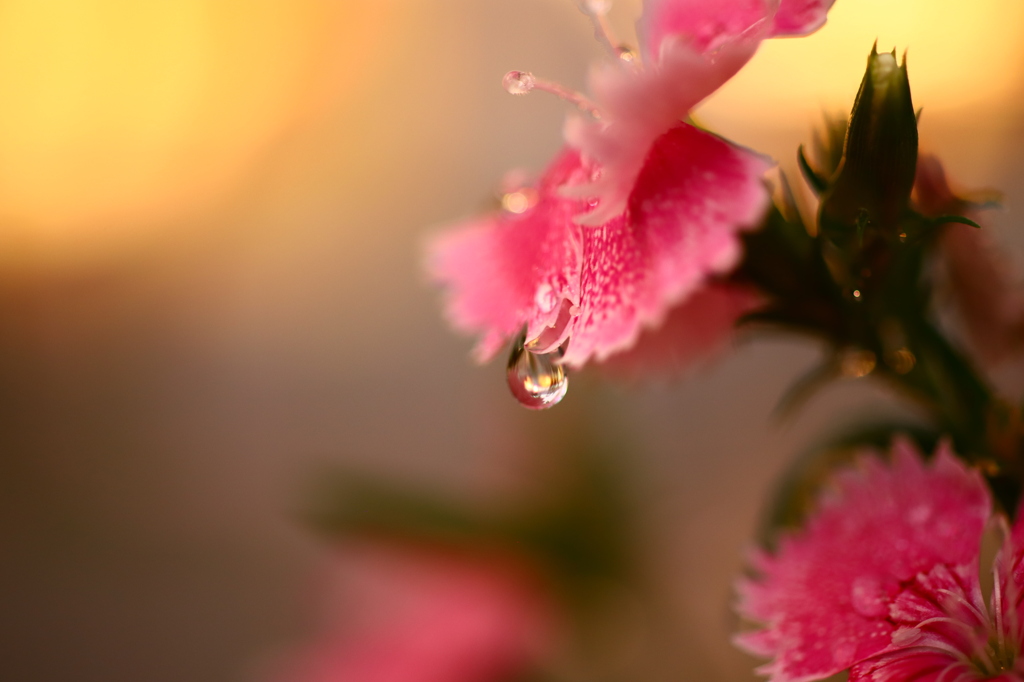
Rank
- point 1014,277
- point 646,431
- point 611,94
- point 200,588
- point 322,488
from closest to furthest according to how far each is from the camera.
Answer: point 611,94 < point 1014,277 < point 322,488 < point 646,431 < point 200,588

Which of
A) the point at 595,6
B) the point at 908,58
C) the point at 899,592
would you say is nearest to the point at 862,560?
the point at 899,592

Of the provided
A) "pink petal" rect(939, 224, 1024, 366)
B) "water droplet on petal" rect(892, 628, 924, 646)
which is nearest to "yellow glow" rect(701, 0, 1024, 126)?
"pink petal" rect(939, 224, 1024, 366)

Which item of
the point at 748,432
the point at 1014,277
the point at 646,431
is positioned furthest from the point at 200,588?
the point at 1014,277

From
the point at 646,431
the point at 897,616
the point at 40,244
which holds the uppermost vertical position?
the point at 40,244

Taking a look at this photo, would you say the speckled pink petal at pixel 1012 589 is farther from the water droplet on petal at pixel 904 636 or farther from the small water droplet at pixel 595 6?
the small water droplet at pixel 595 6

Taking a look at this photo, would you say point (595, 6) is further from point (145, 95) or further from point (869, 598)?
point (145, 95)

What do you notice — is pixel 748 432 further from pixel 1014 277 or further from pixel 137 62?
pixel 137 62

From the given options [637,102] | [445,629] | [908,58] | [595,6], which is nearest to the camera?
[637,102]

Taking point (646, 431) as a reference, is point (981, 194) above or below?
below

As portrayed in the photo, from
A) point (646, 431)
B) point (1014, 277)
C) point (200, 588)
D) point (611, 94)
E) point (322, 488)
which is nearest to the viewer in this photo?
point (611, 94)
